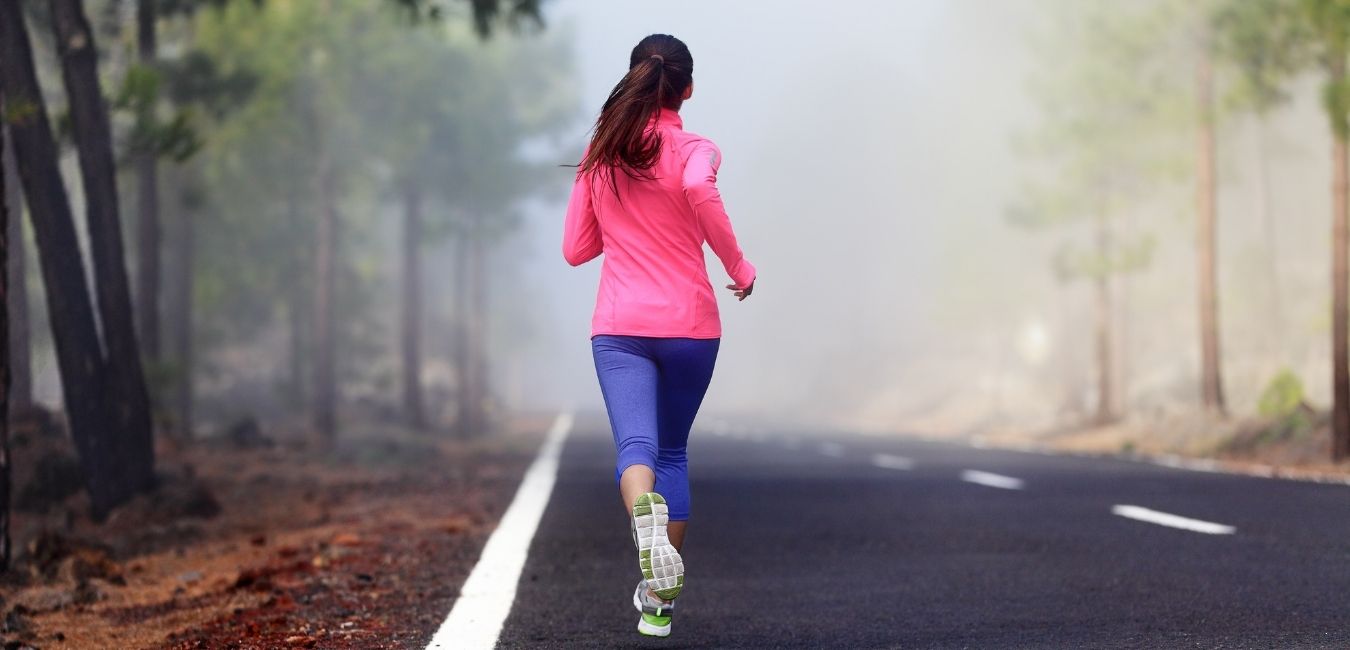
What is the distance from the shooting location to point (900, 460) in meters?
20.4

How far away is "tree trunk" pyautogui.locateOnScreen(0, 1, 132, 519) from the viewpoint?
11.6 meters

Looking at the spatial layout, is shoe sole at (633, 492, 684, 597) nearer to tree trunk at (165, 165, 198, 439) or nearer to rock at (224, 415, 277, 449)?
rock at (224, 415, 277, 449)

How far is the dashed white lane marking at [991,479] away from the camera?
14.3 metres

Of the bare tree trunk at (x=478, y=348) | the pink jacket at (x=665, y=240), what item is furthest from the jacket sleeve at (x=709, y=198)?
the bare tree trunk at (x=478, y=348)

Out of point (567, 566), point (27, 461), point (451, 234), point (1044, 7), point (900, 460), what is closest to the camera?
point (567, 566)

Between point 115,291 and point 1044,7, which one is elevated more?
point 1044,7

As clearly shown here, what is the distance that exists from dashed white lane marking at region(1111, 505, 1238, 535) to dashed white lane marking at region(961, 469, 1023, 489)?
280cm

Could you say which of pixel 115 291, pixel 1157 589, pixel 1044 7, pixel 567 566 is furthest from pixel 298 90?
pixel 1157 589

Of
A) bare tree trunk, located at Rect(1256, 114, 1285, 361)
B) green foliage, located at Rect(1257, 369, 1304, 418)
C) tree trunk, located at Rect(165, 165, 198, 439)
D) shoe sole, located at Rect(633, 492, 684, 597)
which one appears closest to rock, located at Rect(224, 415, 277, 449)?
tree trunk, located at Rect(165, 165, 198, 439)

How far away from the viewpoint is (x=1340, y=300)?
60.4 ft

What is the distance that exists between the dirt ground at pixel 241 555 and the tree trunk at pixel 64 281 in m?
0.41

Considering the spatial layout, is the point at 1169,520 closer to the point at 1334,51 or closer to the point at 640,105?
the point at 640,105

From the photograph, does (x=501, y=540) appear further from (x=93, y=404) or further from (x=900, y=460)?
(x=900, y=460)

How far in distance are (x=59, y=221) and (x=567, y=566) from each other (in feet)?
19.4
